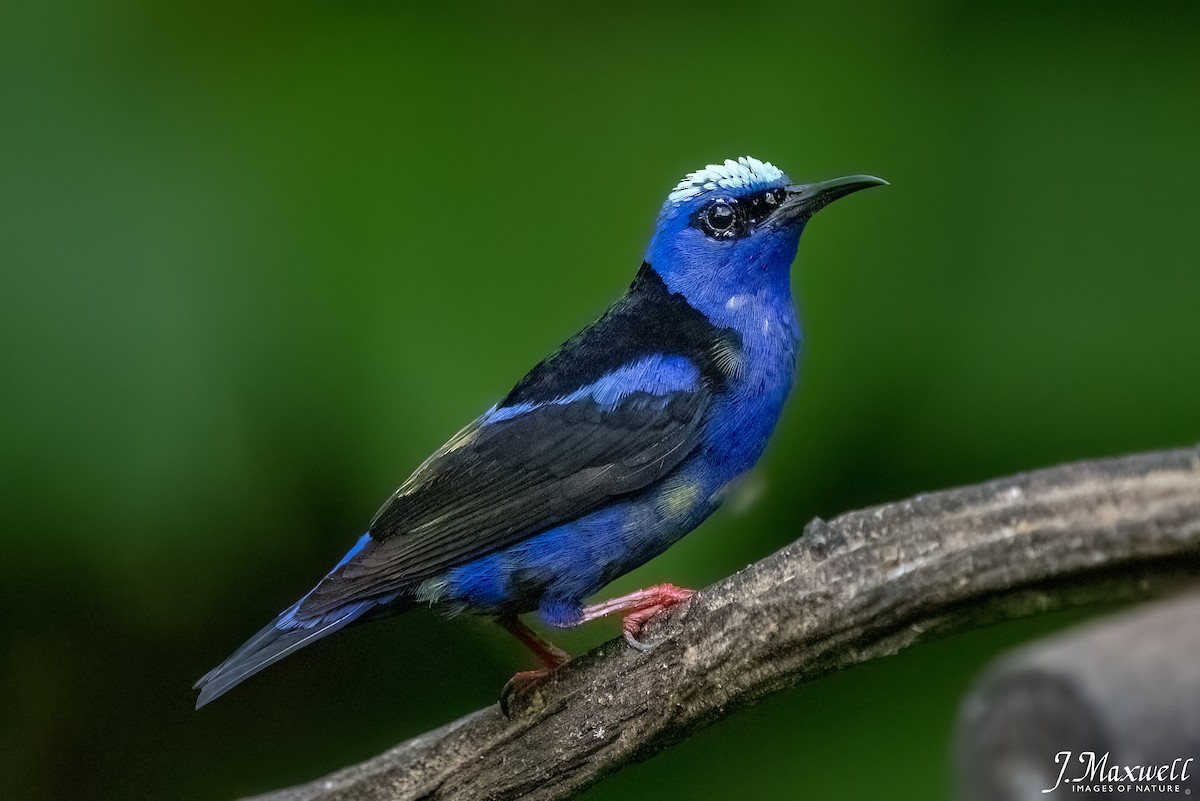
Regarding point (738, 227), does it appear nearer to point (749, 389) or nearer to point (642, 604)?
point (749, 389)

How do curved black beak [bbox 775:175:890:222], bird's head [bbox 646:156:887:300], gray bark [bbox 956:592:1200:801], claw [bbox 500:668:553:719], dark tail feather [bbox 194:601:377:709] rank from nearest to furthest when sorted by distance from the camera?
gray bark [bbox 956:592:1200:801] < dark tail feather [bbox 194:601:377:709] < claw [bbox 500:668:553:719] < curved black beak [bbox 775:175:890:222] < bird's head [bbox 646:156:887:300]

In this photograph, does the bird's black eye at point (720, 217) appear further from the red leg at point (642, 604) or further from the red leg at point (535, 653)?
the red leg at point (535, 653)

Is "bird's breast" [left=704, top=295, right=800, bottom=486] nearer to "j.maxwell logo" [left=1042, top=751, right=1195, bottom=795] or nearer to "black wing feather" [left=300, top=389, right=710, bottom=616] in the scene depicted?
"black wing feather" [left=300, top=389, right=710, bottom=616]

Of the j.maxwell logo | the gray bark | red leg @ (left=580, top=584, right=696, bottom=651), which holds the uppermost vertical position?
red leg @ (left=580, top=584, right=696, bottom=651)

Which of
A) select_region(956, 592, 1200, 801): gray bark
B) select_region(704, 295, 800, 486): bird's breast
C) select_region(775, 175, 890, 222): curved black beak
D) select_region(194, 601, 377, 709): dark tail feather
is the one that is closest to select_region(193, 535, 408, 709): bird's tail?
select_region(194, 601, 377, 709): dark tail feather

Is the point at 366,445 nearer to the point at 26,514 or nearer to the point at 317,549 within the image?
the point at 317,549

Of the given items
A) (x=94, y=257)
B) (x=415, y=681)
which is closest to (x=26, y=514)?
(x=94, y=257)
